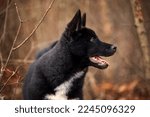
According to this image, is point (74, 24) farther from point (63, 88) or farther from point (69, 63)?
point (63, 88)

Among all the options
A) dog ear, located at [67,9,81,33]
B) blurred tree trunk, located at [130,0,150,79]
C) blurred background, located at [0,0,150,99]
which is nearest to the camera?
dog ear, located at [67,9,81,33]

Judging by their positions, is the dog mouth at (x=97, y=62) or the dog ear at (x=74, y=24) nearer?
the dog ear at (x=74, y=24)

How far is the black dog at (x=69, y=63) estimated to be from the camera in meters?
6.21

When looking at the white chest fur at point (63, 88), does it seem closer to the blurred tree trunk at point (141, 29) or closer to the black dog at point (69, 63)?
the black dog at point (69, 63)

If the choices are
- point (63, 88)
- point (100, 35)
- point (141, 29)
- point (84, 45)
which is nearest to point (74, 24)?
point (84, 45)

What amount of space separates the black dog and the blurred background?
1.48ft

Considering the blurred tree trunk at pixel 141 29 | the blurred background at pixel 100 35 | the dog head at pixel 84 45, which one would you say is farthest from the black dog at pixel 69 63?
the blurred tree trunk at pixel 141 29

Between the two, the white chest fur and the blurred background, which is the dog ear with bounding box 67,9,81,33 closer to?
the white chest fur

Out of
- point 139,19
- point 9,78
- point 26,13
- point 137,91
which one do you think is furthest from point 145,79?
point 9,78

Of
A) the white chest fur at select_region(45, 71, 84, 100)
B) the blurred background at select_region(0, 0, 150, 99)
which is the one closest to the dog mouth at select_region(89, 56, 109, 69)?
the white chest fur at select_region(45, 71, 84, 100)

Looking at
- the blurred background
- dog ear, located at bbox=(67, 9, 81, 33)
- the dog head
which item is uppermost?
dog ear, located at bbox=(67, 9, 81, 33)

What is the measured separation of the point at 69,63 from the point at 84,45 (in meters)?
0.22

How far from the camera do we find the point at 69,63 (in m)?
6.23

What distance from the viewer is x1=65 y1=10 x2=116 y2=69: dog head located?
6207 mm
